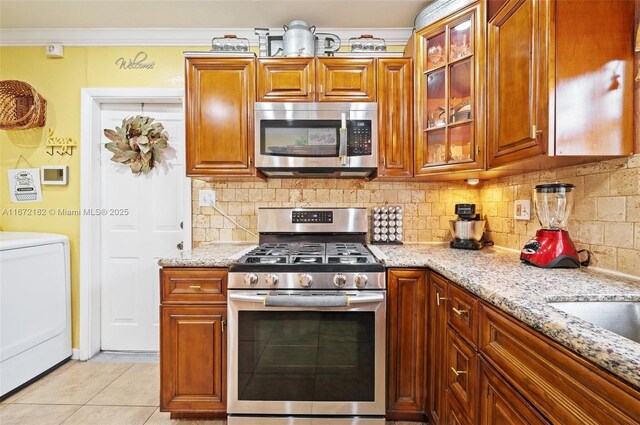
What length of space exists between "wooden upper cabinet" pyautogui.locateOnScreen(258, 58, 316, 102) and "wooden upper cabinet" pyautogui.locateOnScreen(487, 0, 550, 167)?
1.02 metres

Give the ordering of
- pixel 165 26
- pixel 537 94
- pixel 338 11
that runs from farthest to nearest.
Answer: pixel 165 26 < pixel 338 11 < pixel 537 94

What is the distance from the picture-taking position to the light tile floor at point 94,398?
1805mm

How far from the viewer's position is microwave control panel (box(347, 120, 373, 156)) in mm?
2035

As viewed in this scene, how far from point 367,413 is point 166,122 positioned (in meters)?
2.46

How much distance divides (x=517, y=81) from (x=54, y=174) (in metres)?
3.11

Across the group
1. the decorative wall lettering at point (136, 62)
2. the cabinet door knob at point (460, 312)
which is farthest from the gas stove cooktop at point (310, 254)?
the decorative wall lettering at point (136, 62)

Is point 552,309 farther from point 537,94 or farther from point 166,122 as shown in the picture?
point 166,122

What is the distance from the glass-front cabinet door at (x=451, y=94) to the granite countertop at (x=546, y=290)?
55cm

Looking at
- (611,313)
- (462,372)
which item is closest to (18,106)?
(462,372)

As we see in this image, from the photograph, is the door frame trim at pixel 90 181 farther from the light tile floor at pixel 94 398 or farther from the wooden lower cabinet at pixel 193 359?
the wooden lower cabinet at pixel 193 359

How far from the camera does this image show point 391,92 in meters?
2.05

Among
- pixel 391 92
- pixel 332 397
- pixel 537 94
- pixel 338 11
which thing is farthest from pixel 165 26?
pixel 332 397

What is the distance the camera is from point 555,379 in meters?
0.77

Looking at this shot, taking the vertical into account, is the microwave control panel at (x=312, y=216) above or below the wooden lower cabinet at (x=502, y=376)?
above
